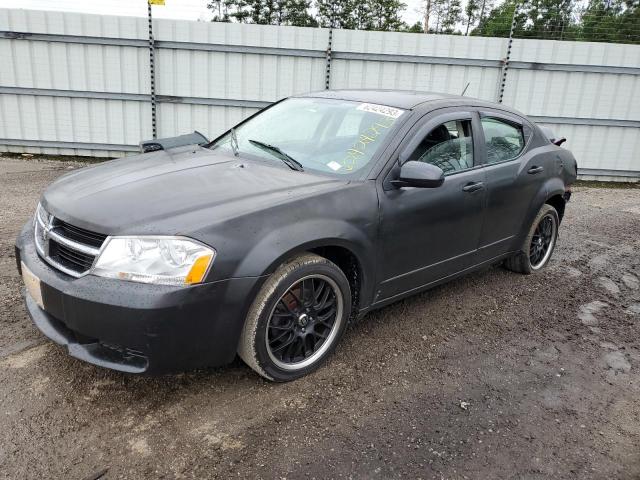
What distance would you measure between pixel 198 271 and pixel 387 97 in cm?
210

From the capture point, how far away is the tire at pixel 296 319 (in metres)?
2.68

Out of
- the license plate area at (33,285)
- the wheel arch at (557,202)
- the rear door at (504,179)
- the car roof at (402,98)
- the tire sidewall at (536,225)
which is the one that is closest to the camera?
the license plate area at (33,285)

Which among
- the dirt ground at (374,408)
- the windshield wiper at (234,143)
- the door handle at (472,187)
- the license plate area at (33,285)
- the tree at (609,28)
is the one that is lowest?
the dirt ground at (374,408)

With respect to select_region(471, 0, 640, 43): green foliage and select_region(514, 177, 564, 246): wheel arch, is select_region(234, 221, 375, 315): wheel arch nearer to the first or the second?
select_region(514, 177, 564, 246): wheel arch

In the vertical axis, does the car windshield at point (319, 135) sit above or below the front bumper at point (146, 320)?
above

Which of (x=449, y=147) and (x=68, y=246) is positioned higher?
(x=449, y=147)

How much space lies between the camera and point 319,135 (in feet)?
11.8

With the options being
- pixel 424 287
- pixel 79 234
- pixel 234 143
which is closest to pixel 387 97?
pixel 234 143

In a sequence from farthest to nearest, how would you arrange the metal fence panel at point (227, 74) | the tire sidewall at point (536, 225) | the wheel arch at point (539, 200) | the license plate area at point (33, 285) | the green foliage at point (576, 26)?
1. the green foliage at point (576, 26)
2. the metal fence panel at point (227, 74)
3. the tire sidewall at point (536, 225)
4. the wheel arch at point (539, 200)
5. the license plate area at point (33, 285)

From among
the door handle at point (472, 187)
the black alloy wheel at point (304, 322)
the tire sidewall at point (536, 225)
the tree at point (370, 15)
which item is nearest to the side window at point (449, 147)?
the door handle at point (472, 187)

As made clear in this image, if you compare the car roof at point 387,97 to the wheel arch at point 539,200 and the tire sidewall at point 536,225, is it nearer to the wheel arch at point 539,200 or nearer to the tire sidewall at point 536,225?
the wheel arch at point 539,200

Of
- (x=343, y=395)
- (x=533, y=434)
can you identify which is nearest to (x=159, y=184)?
(x=343, y=395)

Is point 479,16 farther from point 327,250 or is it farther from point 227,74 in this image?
point 327,250

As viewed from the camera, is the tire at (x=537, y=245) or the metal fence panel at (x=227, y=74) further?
the metal fence panel at (x=227, y=74)
